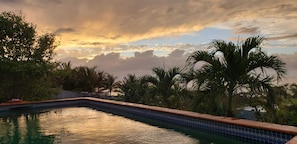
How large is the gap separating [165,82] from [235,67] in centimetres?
382

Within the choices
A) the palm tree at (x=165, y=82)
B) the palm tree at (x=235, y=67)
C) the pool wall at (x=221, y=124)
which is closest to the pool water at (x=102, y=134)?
the pool wall at (x=221, y=124)

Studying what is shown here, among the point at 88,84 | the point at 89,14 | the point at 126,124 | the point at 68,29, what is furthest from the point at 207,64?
the point at 88,84

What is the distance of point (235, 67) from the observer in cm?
627

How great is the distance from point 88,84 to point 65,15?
8.86 meters

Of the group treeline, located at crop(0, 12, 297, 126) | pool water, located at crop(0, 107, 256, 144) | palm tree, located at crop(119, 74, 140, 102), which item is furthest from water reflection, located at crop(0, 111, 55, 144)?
palm tree, located at crop(119, 74, 140, 102)

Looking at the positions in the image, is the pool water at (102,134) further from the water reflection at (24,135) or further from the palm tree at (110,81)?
the palm tree at (110,81)

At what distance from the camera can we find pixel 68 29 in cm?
1444

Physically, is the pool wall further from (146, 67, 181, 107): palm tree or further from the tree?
the tree

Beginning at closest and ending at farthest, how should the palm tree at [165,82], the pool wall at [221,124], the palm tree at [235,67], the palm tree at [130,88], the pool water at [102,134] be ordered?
the pool wall at [221,124] < the pool water at [102,134] < the palm tree at [235,67] < the palm tree at [165,82] < the palm tree at [130,88]

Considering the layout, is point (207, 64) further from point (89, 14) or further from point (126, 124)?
point (89, 14)

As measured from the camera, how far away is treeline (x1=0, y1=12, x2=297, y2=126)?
6180 mm

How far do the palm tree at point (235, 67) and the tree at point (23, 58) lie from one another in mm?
9578

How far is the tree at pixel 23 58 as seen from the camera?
43.3 feet

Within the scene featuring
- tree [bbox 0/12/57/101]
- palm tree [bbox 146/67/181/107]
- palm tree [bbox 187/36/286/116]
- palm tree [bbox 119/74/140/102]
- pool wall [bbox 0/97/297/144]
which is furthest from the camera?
tree [bbox 0/12/57/101]
